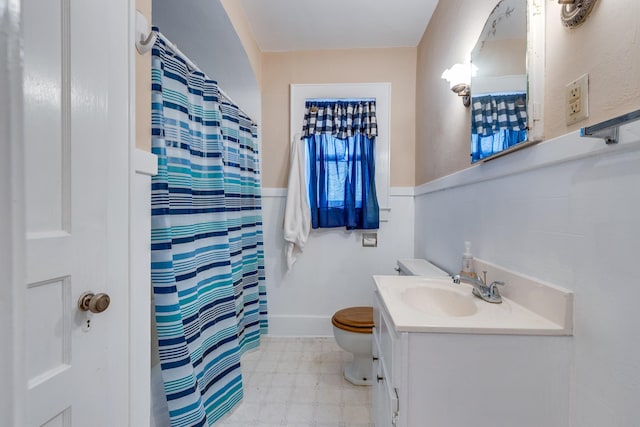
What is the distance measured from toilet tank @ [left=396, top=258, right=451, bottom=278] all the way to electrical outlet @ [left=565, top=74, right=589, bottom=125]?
2.97ft

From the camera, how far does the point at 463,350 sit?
773 millimetres

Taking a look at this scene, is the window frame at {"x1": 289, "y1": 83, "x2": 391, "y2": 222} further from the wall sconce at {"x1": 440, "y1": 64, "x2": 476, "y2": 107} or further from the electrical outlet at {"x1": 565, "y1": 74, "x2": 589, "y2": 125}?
the electrical outlet at {"x1": 565, "y1": 74, "x2": 589, "y2": 125}

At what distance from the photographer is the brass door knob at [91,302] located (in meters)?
0.64

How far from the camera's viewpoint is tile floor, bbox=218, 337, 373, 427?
4.86ft

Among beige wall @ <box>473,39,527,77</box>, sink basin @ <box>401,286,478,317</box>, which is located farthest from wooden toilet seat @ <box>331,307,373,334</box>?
beige wall @ <box>473,39,527,77</box>

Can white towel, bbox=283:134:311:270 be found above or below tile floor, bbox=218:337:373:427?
above

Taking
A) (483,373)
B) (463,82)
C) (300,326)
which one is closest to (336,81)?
(463,82)

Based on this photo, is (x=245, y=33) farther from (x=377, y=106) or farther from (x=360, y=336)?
(x=360, y=336)

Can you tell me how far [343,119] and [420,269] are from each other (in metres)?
1.35

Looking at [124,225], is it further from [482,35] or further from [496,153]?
[482,35]

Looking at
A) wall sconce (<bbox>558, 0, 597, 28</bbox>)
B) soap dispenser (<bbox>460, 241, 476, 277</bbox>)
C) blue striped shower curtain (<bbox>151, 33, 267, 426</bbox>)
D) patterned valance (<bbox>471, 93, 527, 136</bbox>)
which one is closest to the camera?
wall sconce (<bbox>558, 0, 597, 28</bbox>)

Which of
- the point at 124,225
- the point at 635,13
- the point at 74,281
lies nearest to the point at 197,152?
the point at 124,225

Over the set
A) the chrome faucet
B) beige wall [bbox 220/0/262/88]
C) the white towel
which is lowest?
the chrome faucet

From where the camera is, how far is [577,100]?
75cm
